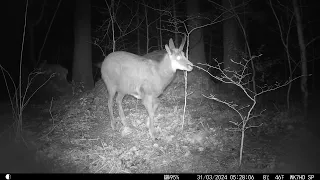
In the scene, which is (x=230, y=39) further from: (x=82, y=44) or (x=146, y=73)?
(x=82, y=44)

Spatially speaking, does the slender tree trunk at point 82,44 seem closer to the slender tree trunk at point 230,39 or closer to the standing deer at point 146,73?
the standing deer at point 146,73

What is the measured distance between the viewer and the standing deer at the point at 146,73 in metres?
7.16

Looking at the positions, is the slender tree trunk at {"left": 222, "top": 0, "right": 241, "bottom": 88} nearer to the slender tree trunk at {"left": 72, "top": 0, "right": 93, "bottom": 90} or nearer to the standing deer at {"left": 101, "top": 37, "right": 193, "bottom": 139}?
the standing deer at {"left": 101, "top": 37, "right": 193, "bottom": 139}

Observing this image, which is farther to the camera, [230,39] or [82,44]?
[82,44]

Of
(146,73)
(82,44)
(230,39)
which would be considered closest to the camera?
(146,73)

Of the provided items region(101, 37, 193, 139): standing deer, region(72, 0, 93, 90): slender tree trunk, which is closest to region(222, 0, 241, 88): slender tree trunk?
region(101, 37, 193, 139): standing deer

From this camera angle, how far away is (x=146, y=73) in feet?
25.1

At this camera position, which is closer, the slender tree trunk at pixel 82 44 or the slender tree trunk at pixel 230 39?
the slender tree trunk at pixel 230 39

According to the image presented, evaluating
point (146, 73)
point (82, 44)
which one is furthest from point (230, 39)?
point (82, 44)

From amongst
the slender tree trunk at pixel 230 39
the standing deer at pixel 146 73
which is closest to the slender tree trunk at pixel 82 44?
the standing deer at pixel 146 73

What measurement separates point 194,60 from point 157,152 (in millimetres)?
6965

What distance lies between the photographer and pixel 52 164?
6.55 meters

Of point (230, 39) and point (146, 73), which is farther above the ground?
point (230, 39)

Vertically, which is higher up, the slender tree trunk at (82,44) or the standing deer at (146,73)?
the slender tree trunk at (82,44)
